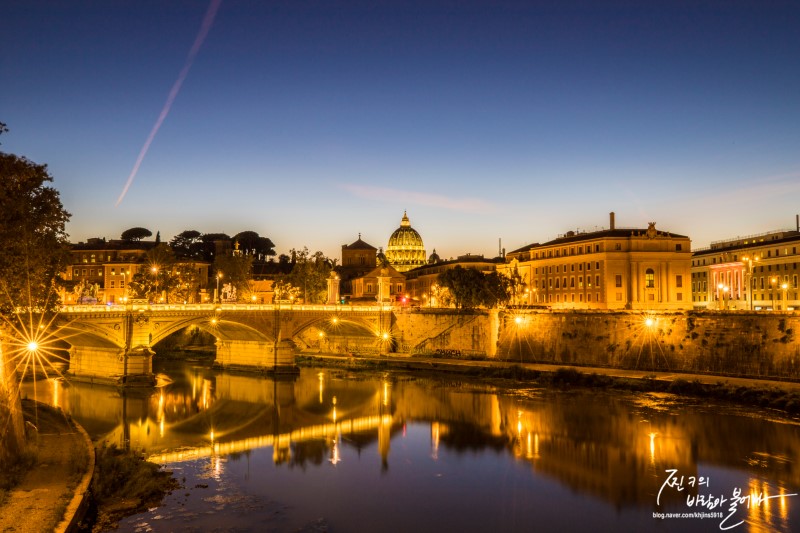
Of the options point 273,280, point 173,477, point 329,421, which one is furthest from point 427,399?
point 273,280

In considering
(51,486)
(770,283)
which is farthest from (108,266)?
(51,486)

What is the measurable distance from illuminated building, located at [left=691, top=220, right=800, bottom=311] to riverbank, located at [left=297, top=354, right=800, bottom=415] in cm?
1760

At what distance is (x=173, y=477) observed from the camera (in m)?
26.5

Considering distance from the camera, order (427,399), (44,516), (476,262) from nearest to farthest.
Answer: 1. (44,516)
2. (427,399)
3. (476,262)

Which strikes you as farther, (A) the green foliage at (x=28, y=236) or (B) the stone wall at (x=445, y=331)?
(B) the stone wall at (x=445, y=331)

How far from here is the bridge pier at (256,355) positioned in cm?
5888

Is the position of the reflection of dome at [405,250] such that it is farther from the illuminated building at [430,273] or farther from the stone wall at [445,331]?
the stone wall at [445,331]

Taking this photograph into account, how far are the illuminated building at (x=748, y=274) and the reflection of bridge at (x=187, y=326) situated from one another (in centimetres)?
3338

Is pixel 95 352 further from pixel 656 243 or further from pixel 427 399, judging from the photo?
pixel 656 243

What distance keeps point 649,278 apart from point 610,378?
3503 centimetres

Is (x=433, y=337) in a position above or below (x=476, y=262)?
below

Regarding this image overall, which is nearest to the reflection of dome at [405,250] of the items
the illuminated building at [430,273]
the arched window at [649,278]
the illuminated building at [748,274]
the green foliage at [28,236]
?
the illuminated building at [430,273]

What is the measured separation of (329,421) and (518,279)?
179 feet

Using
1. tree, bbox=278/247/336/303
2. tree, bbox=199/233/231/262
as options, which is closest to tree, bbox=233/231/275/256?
tree, bbox=199/233/231/262
